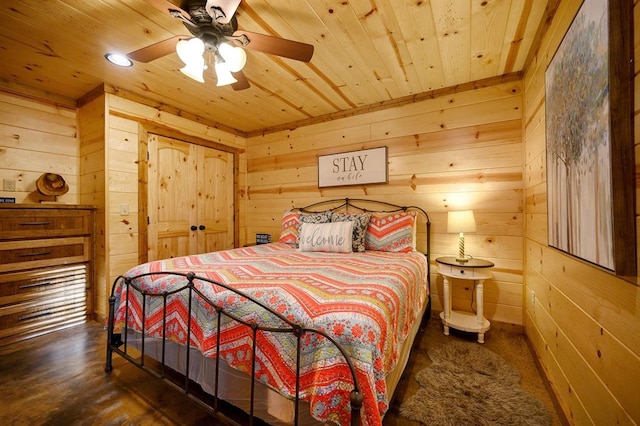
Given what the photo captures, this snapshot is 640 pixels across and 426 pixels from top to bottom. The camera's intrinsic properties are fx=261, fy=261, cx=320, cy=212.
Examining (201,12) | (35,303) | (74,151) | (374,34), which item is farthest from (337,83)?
(35,303)

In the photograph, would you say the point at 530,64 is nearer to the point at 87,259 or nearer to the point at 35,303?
the point at 87,259

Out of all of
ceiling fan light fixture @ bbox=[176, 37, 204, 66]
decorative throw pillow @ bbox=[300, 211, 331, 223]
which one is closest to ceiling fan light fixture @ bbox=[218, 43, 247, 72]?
ceiling fan light fixture @ bbox=[176, 37, 204, 66]

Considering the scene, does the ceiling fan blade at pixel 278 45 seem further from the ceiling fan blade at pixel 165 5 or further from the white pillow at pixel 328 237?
the white pillow at pixel 328 237

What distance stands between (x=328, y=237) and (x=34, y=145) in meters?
3.04

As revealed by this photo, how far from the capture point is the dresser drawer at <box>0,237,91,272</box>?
2143 mm

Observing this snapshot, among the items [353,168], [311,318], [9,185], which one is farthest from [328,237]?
[9,185]

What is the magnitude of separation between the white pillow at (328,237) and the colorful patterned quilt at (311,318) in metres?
0.54

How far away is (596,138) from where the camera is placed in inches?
37.3

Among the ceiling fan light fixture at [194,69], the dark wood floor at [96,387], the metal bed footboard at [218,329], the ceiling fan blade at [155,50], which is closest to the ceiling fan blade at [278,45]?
the ceiling fan light fixture at [194,69]

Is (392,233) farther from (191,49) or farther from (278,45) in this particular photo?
(191,49)

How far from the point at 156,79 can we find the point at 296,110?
1.44 m

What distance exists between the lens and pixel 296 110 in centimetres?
317

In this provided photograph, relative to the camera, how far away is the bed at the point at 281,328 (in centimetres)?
88

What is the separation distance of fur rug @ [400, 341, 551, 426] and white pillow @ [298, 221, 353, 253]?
42.1 inches
